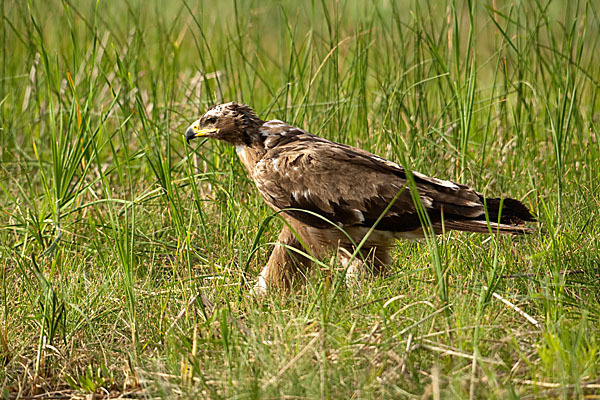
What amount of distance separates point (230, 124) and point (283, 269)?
2.78 ft

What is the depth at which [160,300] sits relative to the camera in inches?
134

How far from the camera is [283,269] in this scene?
3.67m

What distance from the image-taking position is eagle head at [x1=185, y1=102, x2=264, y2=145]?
4004mm

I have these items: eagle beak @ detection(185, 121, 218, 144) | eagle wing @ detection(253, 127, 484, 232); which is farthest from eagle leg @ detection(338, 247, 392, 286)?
eagle beak @ detection(185, 121, 218, 144)

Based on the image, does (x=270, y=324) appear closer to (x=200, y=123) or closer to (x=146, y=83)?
(x=200, y=123)

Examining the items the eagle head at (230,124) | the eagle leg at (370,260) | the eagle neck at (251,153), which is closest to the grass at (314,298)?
the eagle leg at (370,260)

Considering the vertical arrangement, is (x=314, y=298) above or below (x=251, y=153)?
below

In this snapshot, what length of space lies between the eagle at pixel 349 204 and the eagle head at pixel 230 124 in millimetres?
183

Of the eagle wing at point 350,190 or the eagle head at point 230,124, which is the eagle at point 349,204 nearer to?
the eagle wing at point 350,190

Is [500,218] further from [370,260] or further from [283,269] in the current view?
[283,269]

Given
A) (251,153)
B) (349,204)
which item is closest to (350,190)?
(349,204)

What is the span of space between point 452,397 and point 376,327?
42 centimetres

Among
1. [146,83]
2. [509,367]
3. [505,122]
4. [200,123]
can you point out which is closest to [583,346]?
[509,367]

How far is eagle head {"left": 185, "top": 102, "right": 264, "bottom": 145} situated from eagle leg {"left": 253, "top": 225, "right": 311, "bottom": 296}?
0.56 metres
